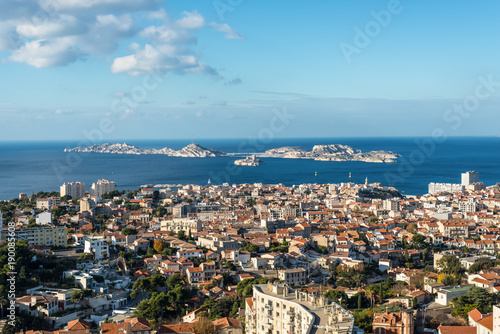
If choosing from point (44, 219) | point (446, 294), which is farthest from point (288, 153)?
point (446, 294)

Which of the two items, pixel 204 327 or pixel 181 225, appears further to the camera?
pixel 181 225

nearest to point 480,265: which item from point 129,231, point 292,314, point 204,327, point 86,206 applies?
point 204,327

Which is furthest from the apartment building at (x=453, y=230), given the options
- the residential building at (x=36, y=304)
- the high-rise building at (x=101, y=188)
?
the high-rise building at (x=101, y=188)

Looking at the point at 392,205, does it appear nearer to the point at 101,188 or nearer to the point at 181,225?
the point at 181,225

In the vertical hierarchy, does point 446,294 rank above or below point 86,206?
below

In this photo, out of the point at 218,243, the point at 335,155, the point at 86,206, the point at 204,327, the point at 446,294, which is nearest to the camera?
the point at 204,327

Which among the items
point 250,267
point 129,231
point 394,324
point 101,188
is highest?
point 101,188

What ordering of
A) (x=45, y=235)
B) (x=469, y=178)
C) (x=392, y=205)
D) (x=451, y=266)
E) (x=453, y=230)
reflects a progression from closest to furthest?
(x=451, y=266)
(x=45, y=235)
(x=453, y=230)
(x=392, y=205)
(x=469, y=178)
